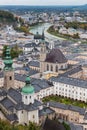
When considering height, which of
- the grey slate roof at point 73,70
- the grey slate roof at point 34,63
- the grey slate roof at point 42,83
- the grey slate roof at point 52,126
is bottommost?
the grey slate roof at point 34,63

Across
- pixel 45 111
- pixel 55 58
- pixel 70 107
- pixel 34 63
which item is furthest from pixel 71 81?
pixel 34 63

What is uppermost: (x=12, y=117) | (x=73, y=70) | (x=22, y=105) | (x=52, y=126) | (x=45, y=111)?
(x=22, y=105)

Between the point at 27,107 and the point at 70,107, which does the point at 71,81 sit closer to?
the point at 70,107

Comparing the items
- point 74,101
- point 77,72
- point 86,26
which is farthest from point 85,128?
point 86,26

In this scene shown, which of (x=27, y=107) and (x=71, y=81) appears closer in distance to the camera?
(x=27, y=107)

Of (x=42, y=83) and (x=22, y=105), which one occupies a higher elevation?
(x=22, y=105)

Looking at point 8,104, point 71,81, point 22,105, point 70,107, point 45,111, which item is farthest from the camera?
point 71,81

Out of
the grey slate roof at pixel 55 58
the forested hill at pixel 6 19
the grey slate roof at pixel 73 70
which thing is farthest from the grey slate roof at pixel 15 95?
the forested hill at pixel 6 19

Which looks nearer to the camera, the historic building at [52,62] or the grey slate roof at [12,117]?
the grey slate roof at [12,117]

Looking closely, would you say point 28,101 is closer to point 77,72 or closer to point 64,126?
point 64,126

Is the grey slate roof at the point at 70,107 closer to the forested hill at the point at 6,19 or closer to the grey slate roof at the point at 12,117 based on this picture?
the grey slate roof at the point at 12,117

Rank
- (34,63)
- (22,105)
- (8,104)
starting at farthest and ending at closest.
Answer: (34,63) < (8,104) < (22,105)
